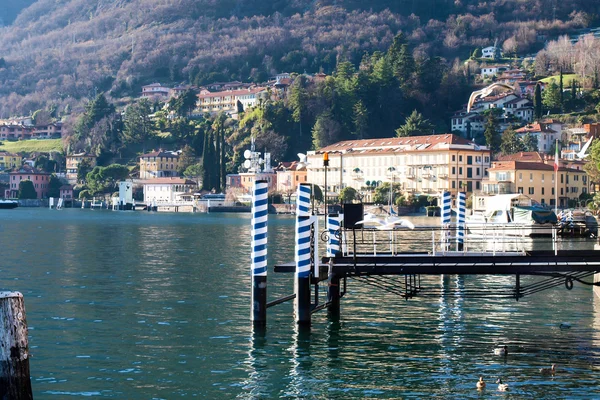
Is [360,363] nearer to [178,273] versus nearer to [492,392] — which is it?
[492,392]

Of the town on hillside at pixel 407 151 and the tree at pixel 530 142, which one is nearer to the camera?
the town on hillside at pixel 407 151

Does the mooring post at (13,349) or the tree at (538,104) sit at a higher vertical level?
the tree at (538,104)

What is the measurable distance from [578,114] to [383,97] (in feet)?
120

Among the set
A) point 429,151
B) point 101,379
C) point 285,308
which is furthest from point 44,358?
point 429,151

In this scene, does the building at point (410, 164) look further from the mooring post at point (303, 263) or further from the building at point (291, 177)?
the mooring post at point (303, 263)

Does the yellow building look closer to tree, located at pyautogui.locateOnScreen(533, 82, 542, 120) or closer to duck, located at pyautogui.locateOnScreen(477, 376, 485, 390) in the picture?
tree, located at pyautogui.locateOnScreen(533, 82, 542, 120)

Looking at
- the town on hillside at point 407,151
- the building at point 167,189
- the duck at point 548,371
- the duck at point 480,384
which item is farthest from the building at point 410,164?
the duck at point 480,384

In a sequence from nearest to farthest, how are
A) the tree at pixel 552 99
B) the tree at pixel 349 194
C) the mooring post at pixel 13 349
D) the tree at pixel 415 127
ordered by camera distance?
the mooring post at pixel 13 349 → the tree at pixel 349 194 → the tree at pixel 415 127 → the tree at pixel 552 99

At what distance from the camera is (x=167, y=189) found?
193500 millimetres

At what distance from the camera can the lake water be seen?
20703 mm

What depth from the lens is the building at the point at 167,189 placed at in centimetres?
18871

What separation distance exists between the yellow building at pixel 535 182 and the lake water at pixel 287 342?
283ft

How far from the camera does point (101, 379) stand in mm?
21391

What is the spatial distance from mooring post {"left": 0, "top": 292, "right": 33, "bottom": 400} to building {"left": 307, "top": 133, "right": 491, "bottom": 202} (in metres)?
132
